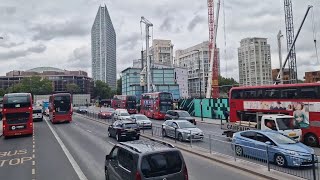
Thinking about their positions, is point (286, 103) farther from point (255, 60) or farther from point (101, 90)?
point (101, 90)

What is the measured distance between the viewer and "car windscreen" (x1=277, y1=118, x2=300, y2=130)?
60.8 feet

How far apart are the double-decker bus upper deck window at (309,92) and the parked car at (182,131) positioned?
7164 millimetres

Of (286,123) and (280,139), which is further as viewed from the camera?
(286,123)

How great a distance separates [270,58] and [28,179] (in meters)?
107

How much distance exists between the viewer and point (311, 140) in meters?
19.6

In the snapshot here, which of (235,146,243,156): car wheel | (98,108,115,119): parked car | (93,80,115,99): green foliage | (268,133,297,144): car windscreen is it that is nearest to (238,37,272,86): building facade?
(98,108,115,119): parked car

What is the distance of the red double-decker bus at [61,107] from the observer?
41312 mm

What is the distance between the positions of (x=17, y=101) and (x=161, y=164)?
23277mm

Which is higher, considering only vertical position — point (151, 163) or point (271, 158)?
point (151, 163)

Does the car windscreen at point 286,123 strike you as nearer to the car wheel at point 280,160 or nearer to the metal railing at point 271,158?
the metal railing at point 271,158

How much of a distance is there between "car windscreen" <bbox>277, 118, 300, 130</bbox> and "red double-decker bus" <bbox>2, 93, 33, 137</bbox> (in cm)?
2113

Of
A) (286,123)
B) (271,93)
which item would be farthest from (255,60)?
(286,123)

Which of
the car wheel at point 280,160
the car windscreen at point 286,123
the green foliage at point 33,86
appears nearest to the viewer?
the car wheel at point 280,160

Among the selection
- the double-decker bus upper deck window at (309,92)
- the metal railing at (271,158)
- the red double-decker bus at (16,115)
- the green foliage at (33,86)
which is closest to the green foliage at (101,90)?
the green foliage at (33,86)
